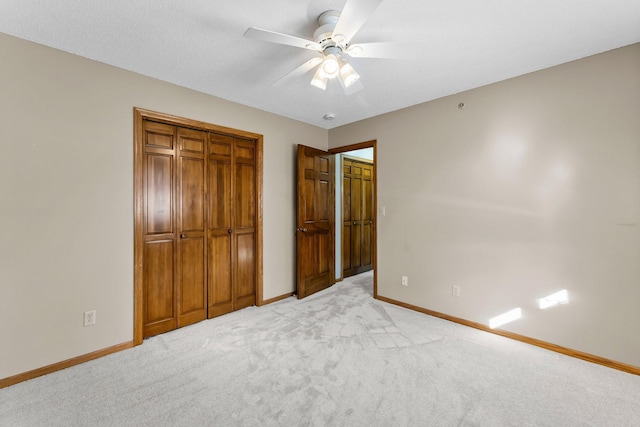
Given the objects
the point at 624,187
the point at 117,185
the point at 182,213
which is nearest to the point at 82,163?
the point at 117,185

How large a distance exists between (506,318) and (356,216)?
2814 mm

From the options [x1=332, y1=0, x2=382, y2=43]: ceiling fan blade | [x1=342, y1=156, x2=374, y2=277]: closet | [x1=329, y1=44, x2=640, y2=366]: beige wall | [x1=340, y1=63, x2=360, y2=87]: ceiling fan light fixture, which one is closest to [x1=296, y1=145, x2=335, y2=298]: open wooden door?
[x1=342, y1=156, x2=374, y2=277]: closet

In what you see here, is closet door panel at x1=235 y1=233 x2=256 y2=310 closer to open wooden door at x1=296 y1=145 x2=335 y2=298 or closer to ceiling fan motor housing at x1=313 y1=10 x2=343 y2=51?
open wooden door at x1=296 y1=145 x2=335 y2=298

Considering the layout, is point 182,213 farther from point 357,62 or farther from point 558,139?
point 558,139

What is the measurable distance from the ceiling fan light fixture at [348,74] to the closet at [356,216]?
8.89ft

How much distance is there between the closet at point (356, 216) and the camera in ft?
15.7

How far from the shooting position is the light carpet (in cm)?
162

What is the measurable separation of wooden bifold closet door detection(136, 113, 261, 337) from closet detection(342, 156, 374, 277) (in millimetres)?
1859

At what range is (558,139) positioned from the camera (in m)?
2.36

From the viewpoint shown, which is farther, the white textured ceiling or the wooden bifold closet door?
the wooden bifold closet door

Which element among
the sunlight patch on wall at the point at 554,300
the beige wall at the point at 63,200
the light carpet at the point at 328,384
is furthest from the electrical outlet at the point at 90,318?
the sunlight patch on wall at the point at 554,300

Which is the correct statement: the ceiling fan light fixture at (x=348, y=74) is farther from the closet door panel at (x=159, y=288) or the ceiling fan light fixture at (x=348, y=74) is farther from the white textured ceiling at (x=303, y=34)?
the closet door panel at (x=159, y=288)

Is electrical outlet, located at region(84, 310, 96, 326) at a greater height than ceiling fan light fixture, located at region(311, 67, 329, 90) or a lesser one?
lesser

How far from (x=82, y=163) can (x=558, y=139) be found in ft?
13.2
